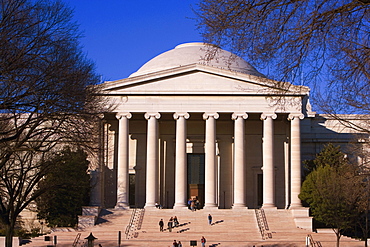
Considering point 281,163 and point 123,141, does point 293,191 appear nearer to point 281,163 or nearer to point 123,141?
point 281,163

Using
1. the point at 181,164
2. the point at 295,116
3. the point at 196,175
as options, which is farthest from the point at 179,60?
the point at 295,116

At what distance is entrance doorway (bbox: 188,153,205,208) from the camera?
225 ft

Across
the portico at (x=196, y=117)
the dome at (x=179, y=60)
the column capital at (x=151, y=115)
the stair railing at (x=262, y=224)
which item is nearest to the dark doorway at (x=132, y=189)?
the portico at (x=196, y=117)

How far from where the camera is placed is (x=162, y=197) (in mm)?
68562

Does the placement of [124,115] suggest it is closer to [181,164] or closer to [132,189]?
[181,164]

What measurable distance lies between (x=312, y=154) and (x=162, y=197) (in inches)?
694

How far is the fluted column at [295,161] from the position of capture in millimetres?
62688

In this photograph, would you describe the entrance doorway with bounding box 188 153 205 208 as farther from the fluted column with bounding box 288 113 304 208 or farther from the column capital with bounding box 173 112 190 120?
the fluted column with bounding box 288 113 304 208

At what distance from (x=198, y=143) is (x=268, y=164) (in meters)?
9.47

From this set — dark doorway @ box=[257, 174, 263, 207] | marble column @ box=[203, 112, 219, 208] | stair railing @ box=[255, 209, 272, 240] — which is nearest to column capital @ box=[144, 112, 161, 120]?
marble column @ box=[203, 112, 219, 208]

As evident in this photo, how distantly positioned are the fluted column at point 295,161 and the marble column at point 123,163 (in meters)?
15.8

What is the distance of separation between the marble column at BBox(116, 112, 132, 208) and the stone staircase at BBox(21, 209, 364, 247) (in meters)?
1.83

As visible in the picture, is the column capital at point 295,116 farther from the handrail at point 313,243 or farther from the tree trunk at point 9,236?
the tree trunk at point 9,236

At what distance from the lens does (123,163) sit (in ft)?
208
